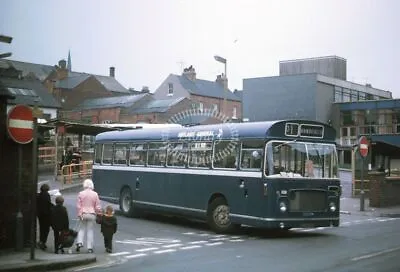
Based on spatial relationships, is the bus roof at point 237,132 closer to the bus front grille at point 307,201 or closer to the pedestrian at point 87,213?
the bus front grille at point 307,201

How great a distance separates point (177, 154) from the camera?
1894 centimetres

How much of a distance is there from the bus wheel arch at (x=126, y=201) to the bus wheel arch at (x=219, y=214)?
15.8 feet

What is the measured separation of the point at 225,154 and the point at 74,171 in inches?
837

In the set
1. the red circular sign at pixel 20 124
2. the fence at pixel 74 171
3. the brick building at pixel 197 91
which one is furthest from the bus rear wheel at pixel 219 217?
the brick building at pixel 197 91

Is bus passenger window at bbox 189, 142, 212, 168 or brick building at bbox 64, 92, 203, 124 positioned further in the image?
brick building at bbox 64, 92, 203, 124

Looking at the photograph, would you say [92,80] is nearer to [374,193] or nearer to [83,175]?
[83,175]

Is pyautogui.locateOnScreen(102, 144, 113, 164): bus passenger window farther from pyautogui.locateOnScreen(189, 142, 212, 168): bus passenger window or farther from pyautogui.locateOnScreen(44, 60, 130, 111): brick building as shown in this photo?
pyautogui.locateOnScreen(44, 60, 130, 111): brick building

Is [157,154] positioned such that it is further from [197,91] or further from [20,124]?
[197,91]

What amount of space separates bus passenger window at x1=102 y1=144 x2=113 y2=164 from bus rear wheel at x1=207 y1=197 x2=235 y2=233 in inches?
265

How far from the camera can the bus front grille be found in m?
15.6

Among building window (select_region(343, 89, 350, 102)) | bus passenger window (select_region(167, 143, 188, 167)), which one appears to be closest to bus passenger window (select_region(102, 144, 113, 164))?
bus passenger window (select_region(167, 143, 188, 167))

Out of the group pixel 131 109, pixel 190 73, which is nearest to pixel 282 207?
pixel 131 109

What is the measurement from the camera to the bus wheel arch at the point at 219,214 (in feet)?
54.7

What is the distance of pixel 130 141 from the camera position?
21453 millimetres
